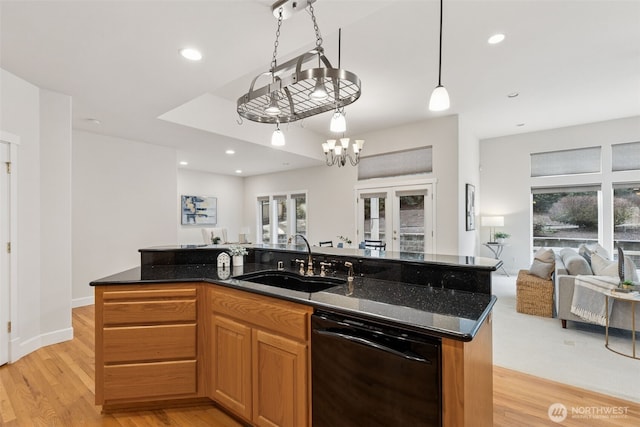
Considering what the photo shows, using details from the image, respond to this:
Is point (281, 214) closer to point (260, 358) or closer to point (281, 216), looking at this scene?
point (281, 216)

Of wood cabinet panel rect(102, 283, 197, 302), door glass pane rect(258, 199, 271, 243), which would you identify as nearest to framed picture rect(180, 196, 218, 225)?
door glass pane rect(258, 199, 271, 243)

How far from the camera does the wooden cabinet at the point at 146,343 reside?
202 cm

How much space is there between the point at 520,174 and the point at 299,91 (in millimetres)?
6798

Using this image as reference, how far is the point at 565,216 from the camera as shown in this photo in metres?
6.35

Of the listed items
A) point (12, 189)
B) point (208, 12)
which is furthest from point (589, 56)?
point (12, 189)

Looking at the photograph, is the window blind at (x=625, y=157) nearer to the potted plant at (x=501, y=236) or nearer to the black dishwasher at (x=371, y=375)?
the potted plant at (x=501, y=236)

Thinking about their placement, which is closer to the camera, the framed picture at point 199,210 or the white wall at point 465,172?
the white wall at point 465,172

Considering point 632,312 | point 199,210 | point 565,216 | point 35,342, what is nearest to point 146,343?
point 35,342

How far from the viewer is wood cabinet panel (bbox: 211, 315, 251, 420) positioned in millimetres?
1853

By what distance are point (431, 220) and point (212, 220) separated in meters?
5.51

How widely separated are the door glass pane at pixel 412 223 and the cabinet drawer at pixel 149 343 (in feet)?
14.5

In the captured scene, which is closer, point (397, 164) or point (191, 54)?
point (191, 54)

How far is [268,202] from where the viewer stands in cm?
838

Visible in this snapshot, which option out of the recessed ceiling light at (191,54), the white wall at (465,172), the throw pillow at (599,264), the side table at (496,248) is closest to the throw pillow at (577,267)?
the throw pillow at (599,264)
